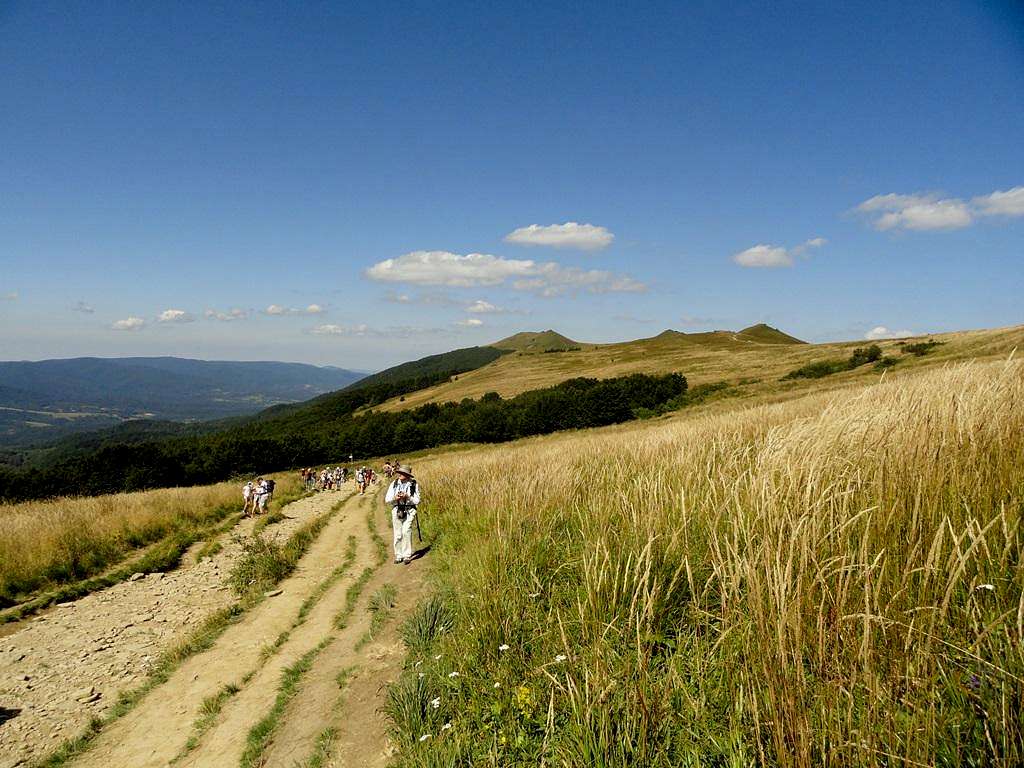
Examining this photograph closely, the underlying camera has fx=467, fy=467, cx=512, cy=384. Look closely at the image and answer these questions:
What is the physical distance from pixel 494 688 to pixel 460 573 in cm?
237

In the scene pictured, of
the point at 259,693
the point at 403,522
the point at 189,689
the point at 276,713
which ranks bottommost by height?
the point at 189,689

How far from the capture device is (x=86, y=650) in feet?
25.1

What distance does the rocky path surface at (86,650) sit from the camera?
5.76 meters

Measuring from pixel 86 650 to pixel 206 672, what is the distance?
2893 millimetres

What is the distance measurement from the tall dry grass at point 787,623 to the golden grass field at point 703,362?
1854 inches

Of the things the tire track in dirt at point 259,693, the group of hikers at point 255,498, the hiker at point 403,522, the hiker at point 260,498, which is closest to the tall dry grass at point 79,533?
the group of hikers at point 255,498

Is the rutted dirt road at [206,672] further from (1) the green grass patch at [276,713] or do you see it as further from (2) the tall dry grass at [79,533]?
(2) the tall dry grass at [79,533]

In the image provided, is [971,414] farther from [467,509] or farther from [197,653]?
[197,653]

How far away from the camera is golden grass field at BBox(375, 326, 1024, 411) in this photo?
50747mm

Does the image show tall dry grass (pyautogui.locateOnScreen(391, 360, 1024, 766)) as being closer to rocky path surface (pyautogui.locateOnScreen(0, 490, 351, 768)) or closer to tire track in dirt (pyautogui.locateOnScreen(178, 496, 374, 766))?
tire track in dirt (pyautogui.locateOnScreen(178, 496, 374, 766))

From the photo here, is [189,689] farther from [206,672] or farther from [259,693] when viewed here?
[259,693]

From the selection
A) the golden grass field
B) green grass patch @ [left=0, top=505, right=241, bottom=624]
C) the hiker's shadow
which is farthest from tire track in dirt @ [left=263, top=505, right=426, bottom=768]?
the golden grass field

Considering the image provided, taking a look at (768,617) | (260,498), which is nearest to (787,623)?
(768,617)

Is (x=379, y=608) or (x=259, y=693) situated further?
(x=379, y=608)
